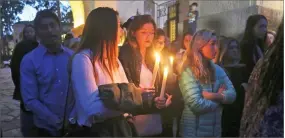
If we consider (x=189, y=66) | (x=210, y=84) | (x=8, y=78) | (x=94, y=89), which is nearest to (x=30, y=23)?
(x=8, y=78)

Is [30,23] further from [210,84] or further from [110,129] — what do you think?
[210,84]

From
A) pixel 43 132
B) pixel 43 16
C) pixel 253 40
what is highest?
pixel 43 16

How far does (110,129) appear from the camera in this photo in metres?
1.29

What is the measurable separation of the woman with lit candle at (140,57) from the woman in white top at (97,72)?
0.39ft

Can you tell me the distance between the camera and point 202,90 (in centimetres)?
174

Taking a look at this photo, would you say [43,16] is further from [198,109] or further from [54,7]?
[198,109]

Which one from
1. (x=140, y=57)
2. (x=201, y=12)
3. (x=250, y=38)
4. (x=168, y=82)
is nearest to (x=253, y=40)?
(x=250, y=38)

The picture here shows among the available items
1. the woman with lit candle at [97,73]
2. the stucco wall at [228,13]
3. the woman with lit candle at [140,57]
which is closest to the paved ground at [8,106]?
the woman with lit candle at [97,73]

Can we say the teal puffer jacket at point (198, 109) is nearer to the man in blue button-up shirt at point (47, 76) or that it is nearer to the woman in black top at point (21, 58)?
the man in blue button-up shirt at point (47, 76)

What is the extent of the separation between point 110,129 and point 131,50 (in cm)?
47

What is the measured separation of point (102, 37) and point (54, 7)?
0.39 metres

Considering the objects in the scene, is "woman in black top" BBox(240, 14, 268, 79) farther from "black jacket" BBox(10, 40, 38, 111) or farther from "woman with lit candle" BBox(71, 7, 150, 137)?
"black jacket" BBox(10, 40, 38, 111)

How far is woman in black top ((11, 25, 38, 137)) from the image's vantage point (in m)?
1.50

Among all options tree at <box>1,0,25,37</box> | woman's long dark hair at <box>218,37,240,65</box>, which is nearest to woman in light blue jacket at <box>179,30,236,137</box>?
woman's long dark hair at <box>218,37,240,65</box>
